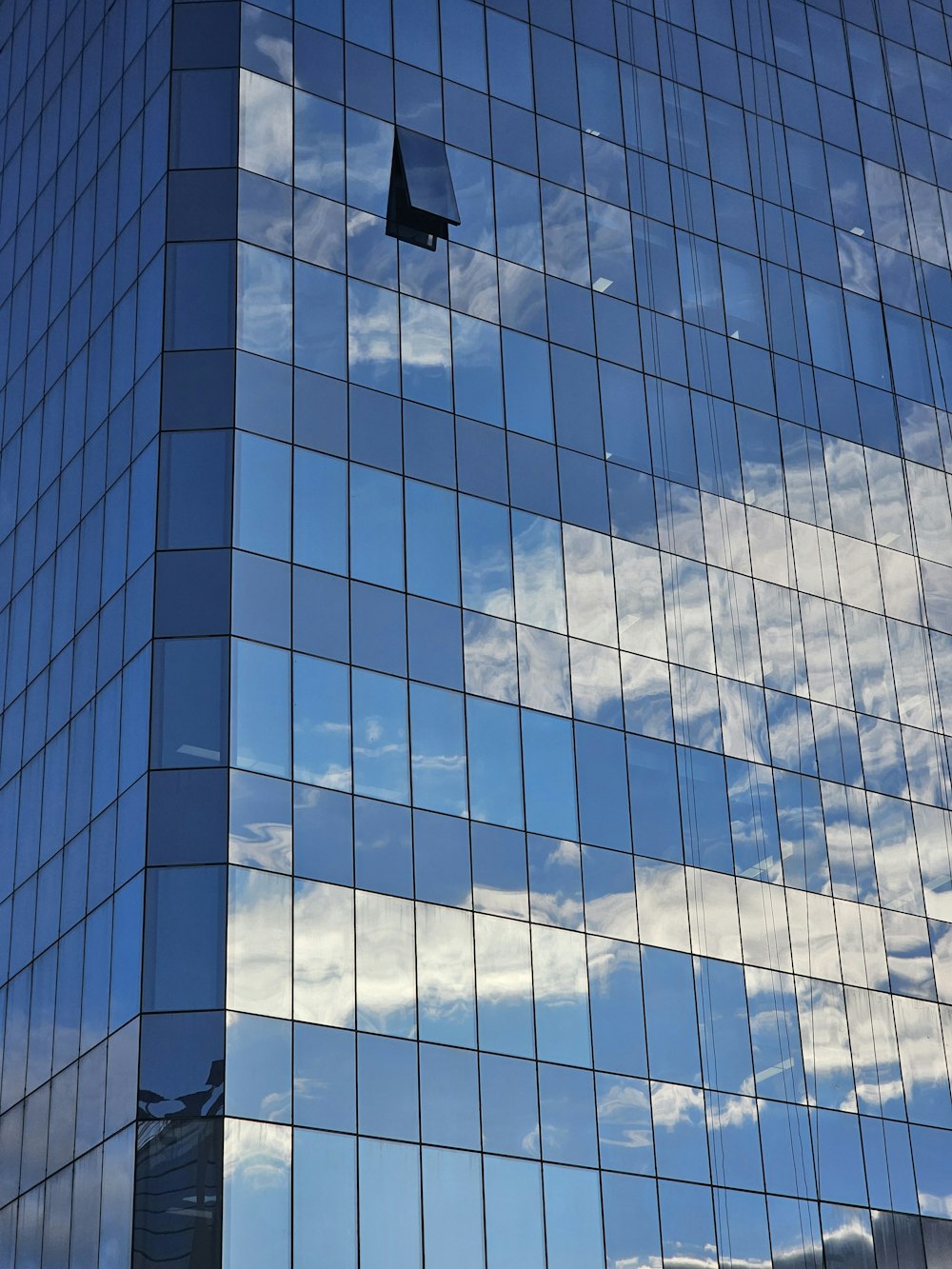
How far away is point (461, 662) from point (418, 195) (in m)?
12.7

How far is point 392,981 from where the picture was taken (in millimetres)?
40438

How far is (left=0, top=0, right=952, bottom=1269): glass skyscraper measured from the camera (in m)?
39.5

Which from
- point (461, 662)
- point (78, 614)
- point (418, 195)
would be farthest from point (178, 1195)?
point (418, 195)

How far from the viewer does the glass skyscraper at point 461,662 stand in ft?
130

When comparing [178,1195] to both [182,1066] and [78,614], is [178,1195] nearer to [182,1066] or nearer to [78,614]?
[182,1066]

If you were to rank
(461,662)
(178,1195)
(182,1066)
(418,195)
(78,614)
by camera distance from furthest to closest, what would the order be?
(418,195), (78,614), (461,662), (182,1066), (178,1195)

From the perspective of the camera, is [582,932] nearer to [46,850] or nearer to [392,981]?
[392,981]

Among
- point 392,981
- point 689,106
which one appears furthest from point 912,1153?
point 689,106

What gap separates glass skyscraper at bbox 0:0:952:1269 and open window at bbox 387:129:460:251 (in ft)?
0.42

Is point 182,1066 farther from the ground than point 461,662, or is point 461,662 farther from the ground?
point 461,662

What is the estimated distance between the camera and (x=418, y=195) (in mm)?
48719

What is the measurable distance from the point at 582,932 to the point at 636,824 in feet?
11.6

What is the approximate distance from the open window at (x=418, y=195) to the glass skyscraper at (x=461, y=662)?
0.13m

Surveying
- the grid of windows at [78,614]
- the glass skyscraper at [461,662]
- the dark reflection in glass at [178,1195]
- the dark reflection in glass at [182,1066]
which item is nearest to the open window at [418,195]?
the glass skyscraper at [461,662]
